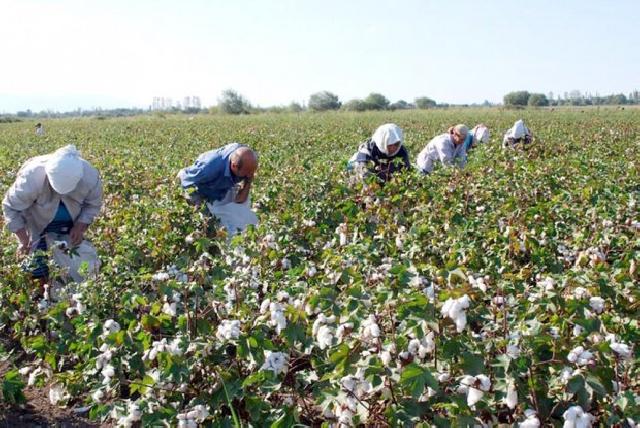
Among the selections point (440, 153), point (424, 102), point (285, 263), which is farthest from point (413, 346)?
point (424, 102)

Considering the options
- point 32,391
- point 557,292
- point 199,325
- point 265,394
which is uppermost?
point 557,292

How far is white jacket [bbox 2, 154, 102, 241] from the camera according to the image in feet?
12.0

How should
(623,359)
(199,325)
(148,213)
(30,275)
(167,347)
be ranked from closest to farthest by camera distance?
1. (623,359)
2. (167,347)
3. (199,325)
4. (30,275)
5. (148,213)

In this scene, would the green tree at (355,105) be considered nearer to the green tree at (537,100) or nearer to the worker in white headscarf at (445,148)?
the green tree at (537,100)

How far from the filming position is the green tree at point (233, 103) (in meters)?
65.5

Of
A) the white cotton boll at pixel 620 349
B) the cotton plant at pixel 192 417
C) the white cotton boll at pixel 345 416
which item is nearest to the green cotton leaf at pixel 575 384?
the white cotton boll at pixel 620 349

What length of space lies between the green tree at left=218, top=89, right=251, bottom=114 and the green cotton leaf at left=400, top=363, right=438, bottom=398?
210 feet

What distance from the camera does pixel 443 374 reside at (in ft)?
5.73

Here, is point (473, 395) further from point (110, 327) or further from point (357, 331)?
point (110, 327)

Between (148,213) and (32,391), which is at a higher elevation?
(148,213)

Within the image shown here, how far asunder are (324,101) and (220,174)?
6570 centimetres

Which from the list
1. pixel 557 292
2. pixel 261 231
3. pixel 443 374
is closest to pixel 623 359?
pixel 557 292

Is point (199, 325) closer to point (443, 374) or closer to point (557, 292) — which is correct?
point (443, 374)

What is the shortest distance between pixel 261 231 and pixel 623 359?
5.60 ft
